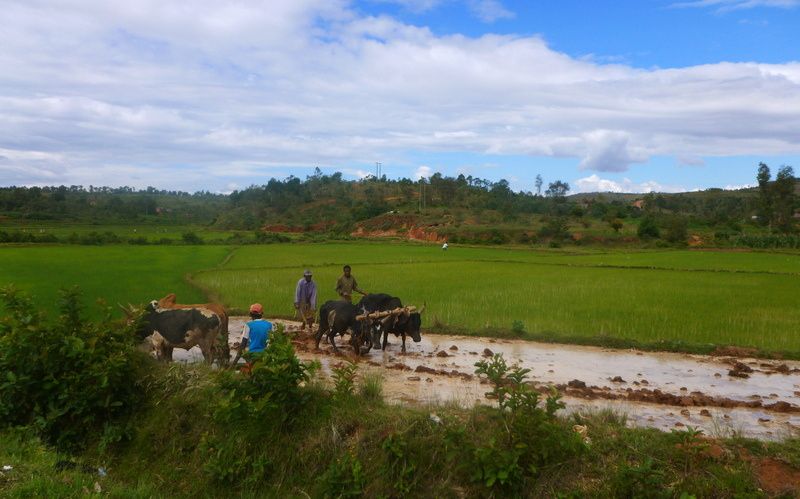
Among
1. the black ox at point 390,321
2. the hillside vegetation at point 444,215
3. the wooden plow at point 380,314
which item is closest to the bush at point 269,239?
the hillside vegetation at point 444,215

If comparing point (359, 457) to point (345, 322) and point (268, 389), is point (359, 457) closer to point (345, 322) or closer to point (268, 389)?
point (268, 389)

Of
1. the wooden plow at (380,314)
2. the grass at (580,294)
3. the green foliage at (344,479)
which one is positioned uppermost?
the wooden plow at (380,314)

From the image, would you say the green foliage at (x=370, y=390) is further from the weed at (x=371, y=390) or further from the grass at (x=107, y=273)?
the grass at (x=107, y=273)

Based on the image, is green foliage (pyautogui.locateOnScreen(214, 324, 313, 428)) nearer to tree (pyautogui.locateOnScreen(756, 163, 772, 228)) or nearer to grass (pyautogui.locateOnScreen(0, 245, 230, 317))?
grass (pyautogui.locateOnScreen(0, 245, 230, 317))

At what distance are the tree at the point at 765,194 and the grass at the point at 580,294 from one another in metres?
31.1

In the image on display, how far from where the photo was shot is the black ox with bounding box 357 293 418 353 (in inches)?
419

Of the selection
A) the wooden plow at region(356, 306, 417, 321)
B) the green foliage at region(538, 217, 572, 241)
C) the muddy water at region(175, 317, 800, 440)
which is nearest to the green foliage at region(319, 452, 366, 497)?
the muddy water at region(175, 317, 800, 440)

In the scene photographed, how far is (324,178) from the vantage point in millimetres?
97750

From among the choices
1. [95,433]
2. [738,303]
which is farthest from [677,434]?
[738,303]

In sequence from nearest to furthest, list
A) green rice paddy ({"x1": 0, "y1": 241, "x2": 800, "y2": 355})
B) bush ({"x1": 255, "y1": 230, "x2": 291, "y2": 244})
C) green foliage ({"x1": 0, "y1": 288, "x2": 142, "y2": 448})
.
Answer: green foliage ({"x1": 0, "y1": 288, "x2": 142, "y2": 448}) → green rice paddy ({"x1": 0, "y1": 241, "x2": 800, "y2": 355}) → bush ({"x1": 255, "y1": 230, "x2": 291, "y2": 244})

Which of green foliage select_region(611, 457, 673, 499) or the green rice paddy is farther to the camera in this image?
the green rice paddy

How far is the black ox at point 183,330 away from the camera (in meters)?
8.46

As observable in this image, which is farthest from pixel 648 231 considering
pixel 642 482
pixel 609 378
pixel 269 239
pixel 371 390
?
pixel 642 482

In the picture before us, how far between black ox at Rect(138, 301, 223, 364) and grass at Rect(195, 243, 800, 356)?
237 inches
